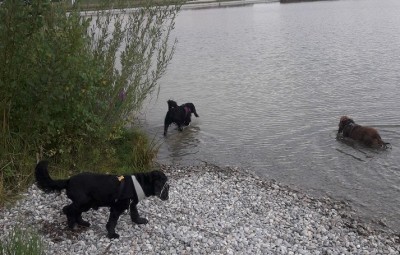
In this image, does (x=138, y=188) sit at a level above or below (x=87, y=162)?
above

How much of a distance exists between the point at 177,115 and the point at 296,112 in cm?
406

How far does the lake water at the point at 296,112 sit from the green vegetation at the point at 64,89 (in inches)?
99.4

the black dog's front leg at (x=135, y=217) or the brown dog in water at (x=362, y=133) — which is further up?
the black dog's front leg at (x=135, y=217)

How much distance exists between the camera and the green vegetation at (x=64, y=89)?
6301mm

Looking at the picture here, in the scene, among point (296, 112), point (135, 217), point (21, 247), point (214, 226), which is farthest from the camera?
point (296, 112)

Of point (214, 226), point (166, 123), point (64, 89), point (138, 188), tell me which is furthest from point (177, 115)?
point (138, 188)

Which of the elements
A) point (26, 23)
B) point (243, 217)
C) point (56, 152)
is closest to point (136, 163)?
point (56, 152)

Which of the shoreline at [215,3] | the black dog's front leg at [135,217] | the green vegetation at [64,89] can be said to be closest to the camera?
the black dog's front leg at [135,217]

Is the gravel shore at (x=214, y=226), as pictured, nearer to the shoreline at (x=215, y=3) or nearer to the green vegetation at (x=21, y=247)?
the green vegetation at (x=21, y=247)

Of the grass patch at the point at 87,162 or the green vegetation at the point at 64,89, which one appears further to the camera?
the grass patch at the point at 87,162

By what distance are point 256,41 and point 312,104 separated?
59.1 ft

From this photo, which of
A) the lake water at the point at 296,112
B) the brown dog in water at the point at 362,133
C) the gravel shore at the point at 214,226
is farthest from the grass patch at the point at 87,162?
the brown dog in water at the point at 362,133

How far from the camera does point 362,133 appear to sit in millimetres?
11195

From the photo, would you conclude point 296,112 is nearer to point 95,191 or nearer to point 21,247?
point 95,191
